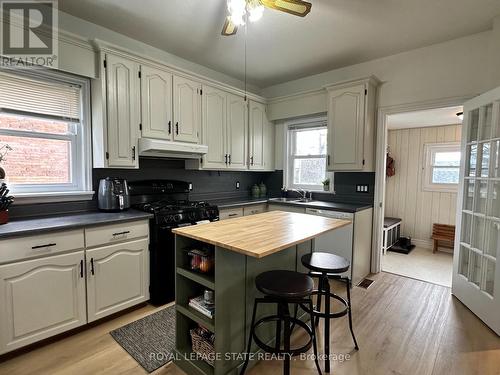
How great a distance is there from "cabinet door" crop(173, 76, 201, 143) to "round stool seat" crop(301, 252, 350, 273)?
1.96m

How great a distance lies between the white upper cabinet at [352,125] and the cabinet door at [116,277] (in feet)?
8.16

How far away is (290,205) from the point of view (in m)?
3.45

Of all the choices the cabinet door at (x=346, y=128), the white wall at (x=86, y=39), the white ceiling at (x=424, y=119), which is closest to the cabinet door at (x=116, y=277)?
the white wall at (x=86, y=39)

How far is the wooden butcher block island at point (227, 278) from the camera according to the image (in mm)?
1472

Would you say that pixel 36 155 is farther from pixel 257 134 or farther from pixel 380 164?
pixel 380 164

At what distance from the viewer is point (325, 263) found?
178cm

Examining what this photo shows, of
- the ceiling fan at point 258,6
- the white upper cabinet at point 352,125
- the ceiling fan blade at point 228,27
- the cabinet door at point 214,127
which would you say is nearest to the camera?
the ceiling fan at point 258,6

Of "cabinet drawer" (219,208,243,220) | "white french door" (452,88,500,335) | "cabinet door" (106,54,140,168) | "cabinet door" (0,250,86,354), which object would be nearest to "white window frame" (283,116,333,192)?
"cabinet drawer" (219,208,243,220)

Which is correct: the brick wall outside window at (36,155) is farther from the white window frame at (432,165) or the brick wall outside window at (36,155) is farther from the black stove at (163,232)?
the white window frame at (432,165)

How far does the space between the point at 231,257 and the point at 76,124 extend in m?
2.08

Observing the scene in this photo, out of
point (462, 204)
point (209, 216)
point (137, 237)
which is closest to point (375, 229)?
point (462, 204)

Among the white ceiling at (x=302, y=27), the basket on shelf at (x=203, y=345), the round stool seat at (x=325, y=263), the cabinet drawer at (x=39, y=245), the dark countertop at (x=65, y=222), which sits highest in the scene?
the white ceiling at (x=302, y=27)

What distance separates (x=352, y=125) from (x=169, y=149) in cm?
218

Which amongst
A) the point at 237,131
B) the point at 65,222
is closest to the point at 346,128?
the point at 237,131
